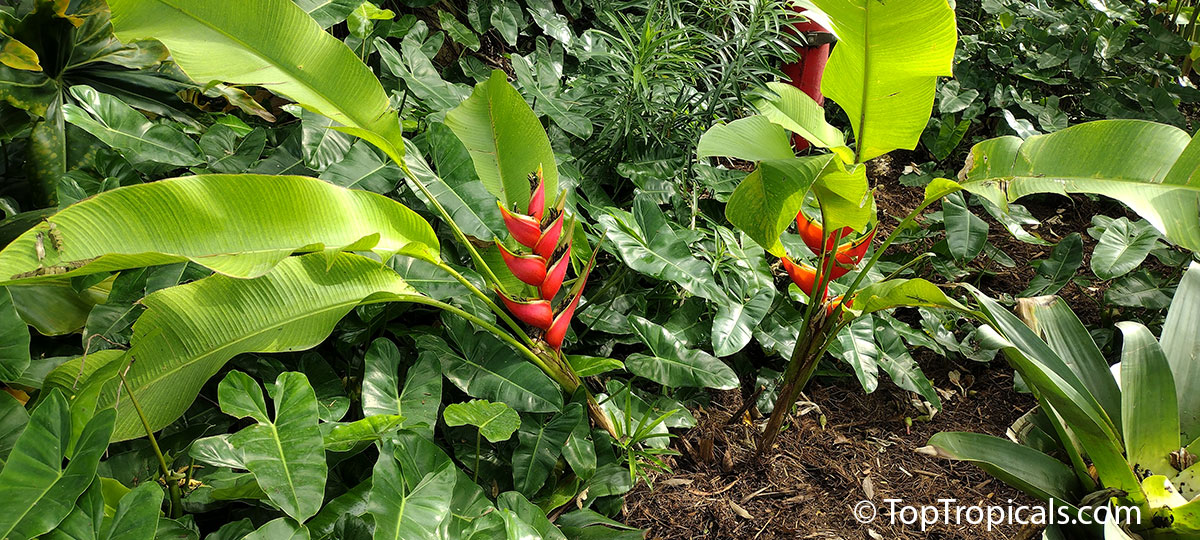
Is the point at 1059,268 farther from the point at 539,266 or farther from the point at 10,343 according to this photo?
the point at 10,343

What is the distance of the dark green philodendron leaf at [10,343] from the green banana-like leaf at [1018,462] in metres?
1.36

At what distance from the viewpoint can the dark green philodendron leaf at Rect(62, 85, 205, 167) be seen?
4.77ft

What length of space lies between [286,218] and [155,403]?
13.4 inches

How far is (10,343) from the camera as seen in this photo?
3.40ft

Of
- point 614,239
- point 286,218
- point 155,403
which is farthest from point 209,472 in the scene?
point 614,239

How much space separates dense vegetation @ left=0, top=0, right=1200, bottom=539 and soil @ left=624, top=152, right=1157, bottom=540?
0.19 ft

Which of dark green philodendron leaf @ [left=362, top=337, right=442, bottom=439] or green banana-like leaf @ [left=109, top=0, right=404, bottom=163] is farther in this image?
dark green philodendron leaf @ [left=362, top=337, right=442, bottom=439]

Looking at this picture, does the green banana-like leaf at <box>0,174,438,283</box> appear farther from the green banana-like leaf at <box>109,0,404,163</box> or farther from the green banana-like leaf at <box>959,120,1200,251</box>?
the green banana-like leaf at <box>959,120,1200,251</box>

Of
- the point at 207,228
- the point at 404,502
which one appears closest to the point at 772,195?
the point at 404,502

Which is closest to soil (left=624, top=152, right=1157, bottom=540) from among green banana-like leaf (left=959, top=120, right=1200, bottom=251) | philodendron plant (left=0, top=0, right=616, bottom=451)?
philodendron plant (left=0, top=0, right=616, bottom=451)

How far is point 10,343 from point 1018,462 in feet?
4.98

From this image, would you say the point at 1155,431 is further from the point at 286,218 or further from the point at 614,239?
the point at 286,218

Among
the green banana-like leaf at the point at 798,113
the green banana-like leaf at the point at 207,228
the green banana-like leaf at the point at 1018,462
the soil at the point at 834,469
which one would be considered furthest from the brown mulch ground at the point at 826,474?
the green banana-like leaf at the point at 207,228

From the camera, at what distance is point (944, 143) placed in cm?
248
